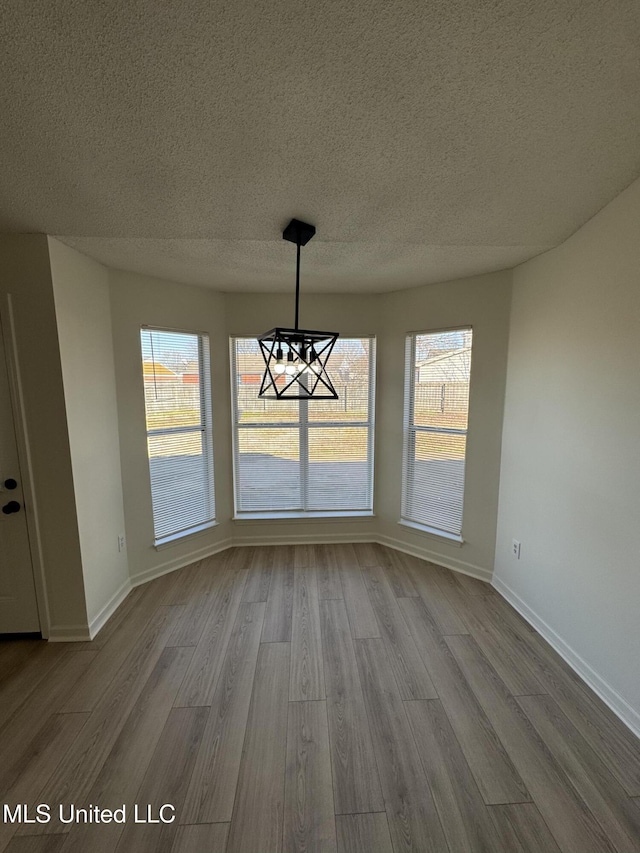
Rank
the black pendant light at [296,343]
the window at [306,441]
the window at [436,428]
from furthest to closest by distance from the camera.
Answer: the window at [306,441]
the window at [436,428]
the black pendant light at [296,343]

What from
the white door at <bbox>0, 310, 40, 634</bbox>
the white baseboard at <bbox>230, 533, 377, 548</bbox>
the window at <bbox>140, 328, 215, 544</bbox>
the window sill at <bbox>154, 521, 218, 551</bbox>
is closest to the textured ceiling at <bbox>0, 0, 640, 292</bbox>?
the window at <bbox>140, 328, 215, 544</bbox>

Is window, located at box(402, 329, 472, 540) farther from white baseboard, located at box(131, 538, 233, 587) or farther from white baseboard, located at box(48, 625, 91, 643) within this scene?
white baseboard, located at box(48, 625, 91, 643)

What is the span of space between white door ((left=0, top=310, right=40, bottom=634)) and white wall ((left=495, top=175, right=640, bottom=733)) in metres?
3.45

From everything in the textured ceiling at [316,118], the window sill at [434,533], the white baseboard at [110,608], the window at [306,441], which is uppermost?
the textured ceiling at [316,118]

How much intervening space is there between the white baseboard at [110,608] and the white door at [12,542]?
349mm

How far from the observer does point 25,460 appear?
2.15m

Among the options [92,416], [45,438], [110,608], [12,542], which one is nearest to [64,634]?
[110,608]

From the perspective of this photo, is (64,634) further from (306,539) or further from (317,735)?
(306,539)

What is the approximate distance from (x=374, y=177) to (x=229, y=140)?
644 mm

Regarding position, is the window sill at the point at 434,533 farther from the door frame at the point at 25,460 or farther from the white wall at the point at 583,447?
the door frame at the point at 25,460

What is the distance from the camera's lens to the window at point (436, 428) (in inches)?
119

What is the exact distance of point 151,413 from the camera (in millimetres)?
2908

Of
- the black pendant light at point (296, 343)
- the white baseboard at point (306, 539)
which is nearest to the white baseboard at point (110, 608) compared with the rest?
the white baseboard at point (306, 539)

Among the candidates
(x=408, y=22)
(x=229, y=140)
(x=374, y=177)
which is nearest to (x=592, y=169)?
A: (x=374, y=177)
